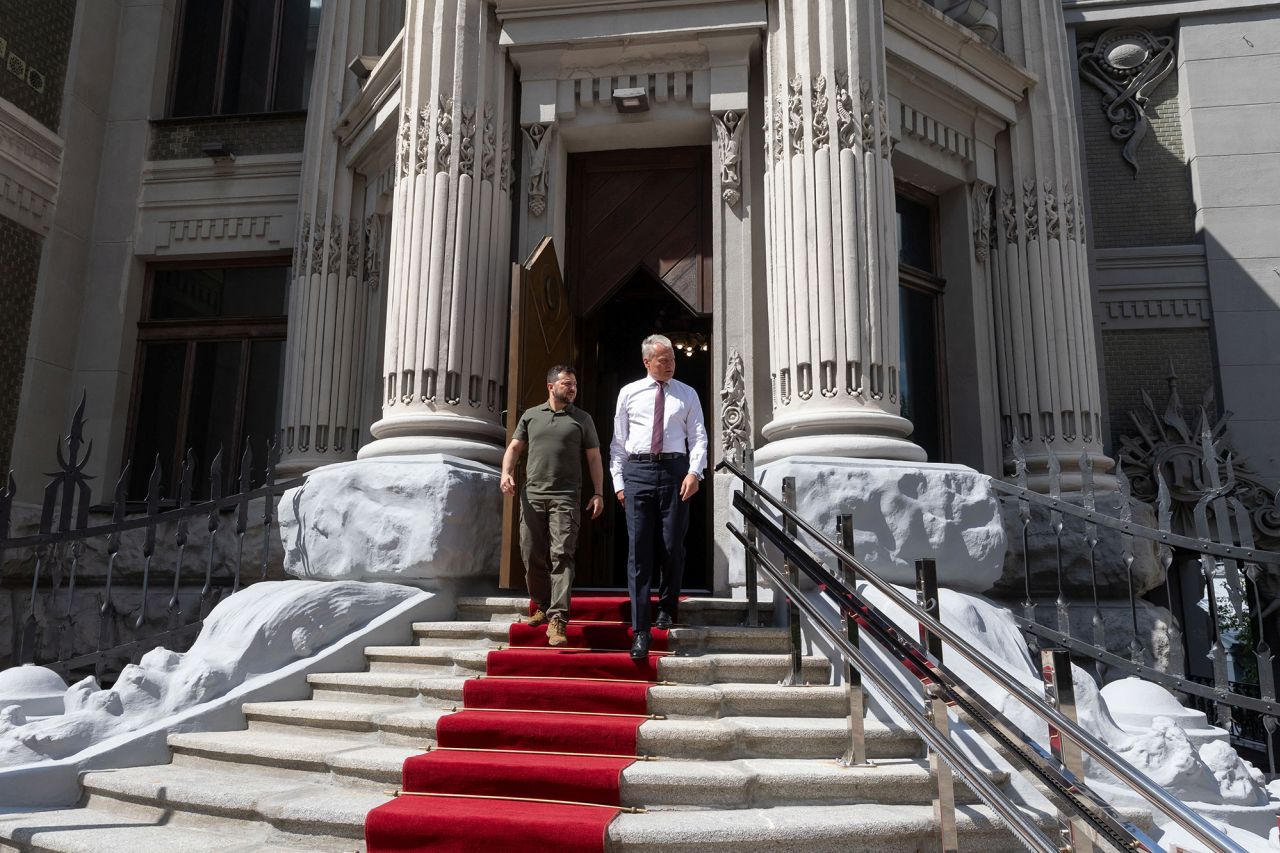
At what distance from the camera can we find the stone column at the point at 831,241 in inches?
254

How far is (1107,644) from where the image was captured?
24.4 feet

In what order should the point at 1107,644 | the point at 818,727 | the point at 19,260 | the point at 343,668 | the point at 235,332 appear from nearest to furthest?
1. the point at 818,727
2. the point at 343,668
3. the point at 1107,644
4. the point at 19,260
5. the point at 235,332

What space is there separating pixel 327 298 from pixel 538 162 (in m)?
3.27

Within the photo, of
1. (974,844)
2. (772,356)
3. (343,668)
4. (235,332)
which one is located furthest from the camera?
(235,332)

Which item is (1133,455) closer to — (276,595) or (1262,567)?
(1262,567)

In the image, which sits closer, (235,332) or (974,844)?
(974,844)

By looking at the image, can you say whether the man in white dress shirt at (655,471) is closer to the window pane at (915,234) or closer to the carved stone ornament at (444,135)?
the carved stone ornament at (444,135)

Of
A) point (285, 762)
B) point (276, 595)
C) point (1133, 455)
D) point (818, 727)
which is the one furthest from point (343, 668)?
point (1133, 455)

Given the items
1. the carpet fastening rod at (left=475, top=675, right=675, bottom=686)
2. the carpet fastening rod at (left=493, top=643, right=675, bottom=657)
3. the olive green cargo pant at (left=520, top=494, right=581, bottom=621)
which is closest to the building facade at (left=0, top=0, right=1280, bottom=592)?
the olive green cargo pant at (left=520, top=494, right=581, bottom=621)

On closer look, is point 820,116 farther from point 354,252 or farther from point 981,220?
point 354,252

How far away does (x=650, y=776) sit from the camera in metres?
3.81

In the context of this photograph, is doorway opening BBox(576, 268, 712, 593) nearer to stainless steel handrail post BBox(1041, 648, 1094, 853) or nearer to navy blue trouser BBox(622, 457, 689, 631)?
navy blue trouser BBox(622, 457, 689, 631)

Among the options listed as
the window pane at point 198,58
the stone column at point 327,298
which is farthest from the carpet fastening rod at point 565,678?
the window pane at point 198,58

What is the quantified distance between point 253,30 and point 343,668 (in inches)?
394
